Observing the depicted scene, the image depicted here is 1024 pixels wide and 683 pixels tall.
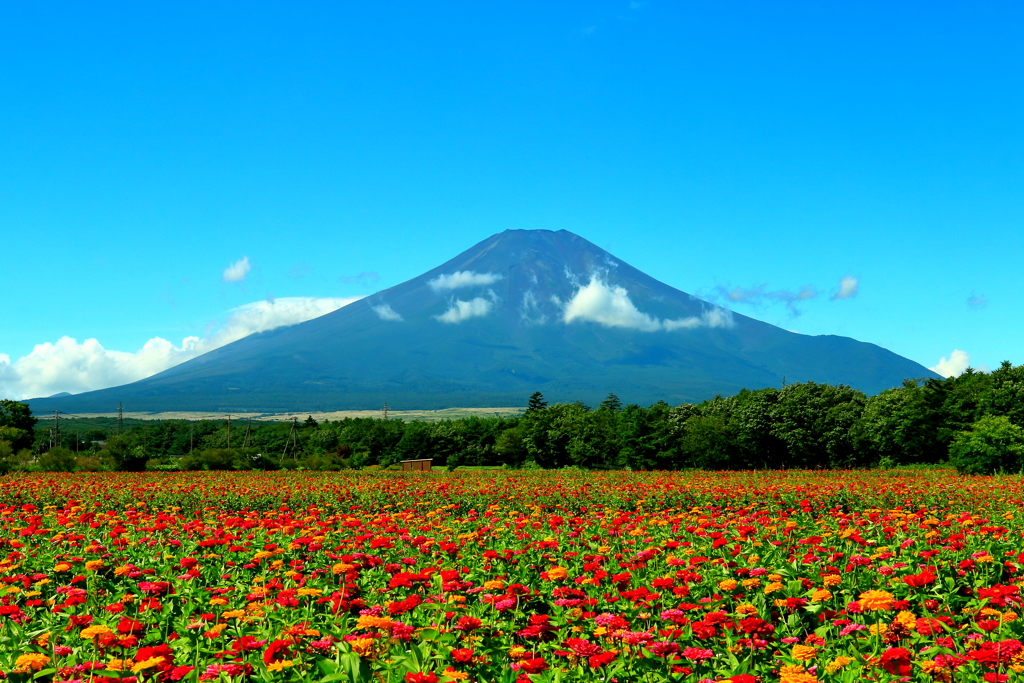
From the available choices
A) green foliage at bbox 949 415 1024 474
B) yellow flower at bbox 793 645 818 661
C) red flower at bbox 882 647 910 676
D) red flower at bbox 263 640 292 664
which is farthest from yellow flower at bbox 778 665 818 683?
green foliage at bbox 949 415 1024 474

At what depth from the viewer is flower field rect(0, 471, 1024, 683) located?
4.62 m

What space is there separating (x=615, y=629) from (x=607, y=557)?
9.64 ft

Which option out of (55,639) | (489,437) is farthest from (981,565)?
(489,437)

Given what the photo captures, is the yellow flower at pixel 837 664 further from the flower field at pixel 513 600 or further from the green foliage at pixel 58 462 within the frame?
the green foliage at pixel 58 462

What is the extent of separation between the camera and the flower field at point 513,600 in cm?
462

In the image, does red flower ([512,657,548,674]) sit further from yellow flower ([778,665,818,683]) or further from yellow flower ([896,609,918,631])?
yellow flower ([896,609,918,631])

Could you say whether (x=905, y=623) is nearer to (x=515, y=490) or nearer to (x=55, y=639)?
(x=55, y=639)

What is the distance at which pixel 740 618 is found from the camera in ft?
18.6

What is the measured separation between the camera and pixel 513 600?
5809 mm

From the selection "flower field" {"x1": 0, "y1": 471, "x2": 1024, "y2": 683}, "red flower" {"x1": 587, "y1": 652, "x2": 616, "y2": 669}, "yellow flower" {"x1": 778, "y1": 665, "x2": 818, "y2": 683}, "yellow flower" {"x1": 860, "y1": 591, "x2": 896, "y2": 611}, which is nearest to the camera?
"yellow flower" {"x1": 778, "y1": 665, "x2": 818, "y2": 683}

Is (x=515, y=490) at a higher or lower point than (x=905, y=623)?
lower

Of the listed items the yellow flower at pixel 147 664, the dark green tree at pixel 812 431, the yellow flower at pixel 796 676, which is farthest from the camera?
the dark green tree at pixel 812 431

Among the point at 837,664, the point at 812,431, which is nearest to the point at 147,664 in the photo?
the point at 837,664

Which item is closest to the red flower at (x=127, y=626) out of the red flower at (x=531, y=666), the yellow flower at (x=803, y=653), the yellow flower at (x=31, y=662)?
the yellow flower at (x=31, y=662)
